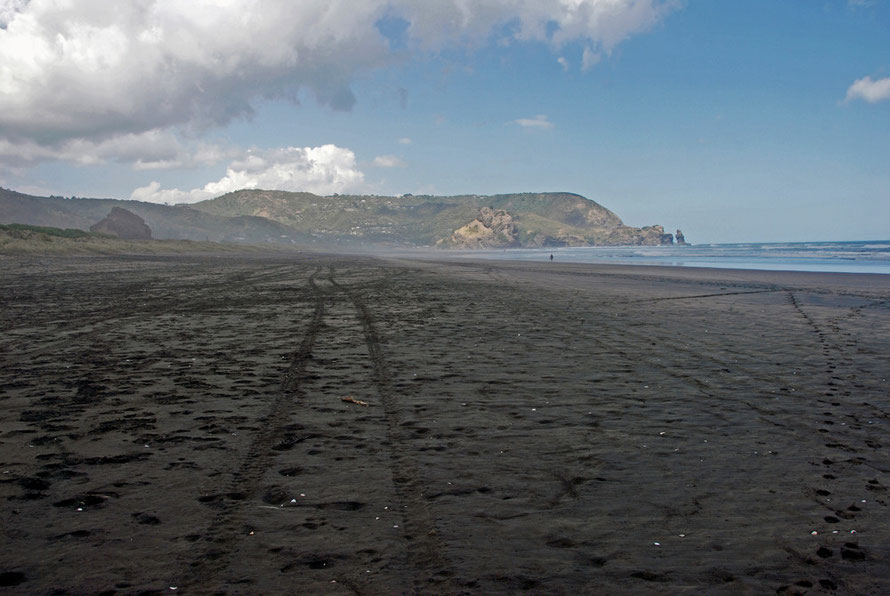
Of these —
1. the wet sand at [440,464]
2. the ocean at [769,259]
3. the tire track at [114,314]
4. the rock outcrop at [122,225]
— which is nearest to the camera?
the wet sand at [440,464]

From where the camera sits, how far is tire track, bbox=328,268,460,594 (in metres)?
3.21

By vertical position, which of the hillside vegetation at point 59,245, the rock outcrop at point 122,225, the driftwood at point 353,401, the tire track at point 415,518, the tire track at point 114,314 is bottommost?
the tire track at point 114,314

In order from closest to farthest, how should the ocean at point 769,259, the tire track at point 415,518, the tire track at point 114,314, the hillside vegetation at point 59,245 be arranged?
1. the tire track at point 415,518
2. the tire track at point 114,314
3. the ocean at point 769,259
4. the hillside vegetation at point 59,245

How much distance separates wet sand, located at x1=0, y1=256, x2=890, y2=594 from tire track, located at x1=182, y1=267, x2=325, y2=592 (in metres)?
0.02

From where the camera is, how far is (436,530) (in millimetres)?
3760

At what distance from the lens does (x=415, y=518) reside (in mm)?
3938

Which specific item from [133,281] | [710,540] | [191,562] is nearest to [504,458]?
[710,540]

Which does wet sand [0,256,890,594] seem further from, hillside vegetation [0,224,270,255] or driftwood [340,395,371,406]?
hillside vegetation [0,224,270,255]

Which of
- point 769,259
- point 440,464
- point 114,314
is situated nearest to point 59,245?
point 114,314

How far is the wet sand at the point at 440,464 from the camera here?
3338mm

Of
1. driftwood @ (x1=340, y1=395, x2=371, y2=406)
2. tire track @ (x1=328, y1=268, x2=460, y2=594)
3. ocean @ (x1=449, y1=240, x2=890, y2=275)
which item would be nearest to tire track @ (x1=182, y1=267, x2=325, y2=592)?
driftwood @ (x1=340, y1=395, x2=371, y2=406)

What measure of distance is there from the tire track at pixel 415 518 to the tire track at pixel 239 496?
107cm

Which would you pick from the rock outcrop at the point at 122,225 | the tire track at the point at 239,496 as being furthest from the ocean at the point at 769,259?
the rock outcrop at the point at 122,225

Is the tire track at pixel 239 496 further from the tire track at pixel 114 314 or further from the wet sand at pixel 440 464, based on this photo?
the tire track at pixel 114 314
